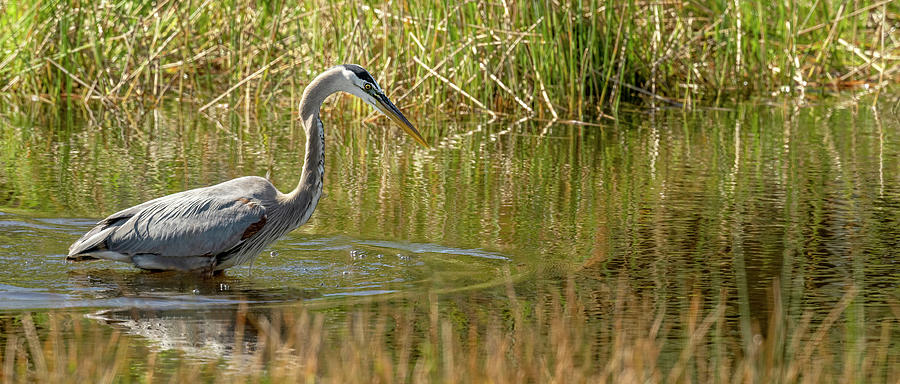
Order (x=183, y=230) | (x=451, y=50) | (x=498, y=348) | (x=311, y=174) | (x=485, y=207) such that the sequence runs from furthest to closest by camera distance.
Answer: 1. (x=451, y=50)
2. (x=485, y=207)
3. (x=311, y=174)
4. (x=183, y=230)
5. (x=498, y=348)

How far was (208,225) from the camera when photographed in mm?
6984

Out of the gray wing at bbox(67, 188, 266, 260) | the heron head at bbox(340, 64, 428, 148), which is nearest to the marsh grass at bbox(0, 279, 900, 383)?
the gray wing at bbox(67, 188, 266, 260)

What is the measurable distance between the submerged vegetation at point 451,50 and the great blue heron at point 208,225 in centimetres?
505

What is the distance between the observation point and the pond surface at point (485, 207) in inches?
253

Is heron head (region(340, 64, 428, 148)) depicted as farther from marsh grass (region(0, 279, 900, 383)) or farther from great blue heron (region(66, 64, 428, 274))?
marsh grass (region(0, 279, 900, 383))

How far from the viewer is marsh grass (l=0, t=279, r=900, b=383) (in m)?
4.67

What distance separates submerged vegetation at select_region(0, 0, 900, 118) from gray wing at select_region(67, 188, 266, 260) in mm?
5309

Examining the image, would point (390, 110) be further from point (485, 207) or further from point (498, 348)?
point (498, 348)

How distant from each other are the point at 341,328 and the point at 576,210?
10.8ft

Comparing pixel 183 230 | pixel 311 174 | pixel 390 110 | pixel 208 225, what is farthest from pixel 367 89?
pixel 183 230

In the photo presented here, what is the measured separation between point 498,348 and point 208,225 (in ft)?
8.73

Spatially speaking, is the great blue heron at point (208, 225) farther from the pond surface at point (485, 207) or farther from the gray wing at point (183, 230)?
the pond surface at point (485, 207)

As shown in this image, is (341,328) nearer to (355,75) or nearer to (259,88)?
(355,75)

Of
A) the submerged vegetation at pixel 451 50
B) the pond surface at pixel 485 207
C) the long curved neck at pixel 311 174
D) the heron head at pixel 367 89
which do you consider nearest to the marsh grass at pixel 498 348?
the pond surface at pixel 485 207
